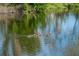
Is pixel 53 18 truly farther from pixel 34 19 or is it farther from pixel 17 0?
pixel 17 0

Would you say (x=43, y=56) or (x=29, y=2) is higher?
(x=29, y=2)

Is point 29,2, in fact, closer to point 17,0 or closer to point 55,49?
point 17,0

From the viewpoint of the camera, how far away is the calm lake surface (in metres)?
1.02

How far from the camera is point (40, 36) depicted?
3.37ft

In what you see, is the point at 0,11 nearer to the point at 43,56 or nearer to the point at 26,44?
the point at 26,44

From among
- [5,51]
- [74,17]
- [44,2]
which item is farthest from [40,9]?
[5,51]

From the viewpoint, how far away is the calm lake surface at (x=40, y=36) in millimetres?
1021

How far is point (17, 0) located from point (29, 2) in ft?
0.21

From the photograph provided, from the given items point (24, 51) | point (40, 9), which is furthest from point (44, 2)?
point (24, 51)

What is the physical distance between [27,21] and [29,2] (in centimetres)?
10

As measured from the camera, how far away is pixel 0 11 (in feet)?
3.37

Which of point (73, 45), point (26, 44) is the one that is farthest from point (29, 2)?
point (73, 45)

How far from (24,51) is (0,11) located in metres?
0.24

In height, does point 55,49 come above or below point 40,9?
below
